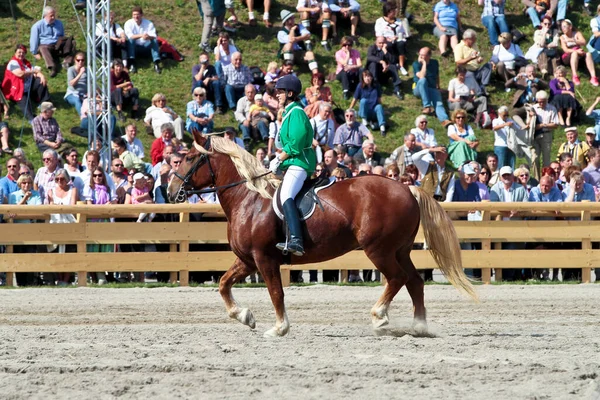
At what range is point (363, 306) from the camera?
13.2m

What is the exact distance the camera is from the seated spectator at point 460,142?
1955cm

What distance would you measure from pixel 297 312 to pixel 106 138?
7.50m

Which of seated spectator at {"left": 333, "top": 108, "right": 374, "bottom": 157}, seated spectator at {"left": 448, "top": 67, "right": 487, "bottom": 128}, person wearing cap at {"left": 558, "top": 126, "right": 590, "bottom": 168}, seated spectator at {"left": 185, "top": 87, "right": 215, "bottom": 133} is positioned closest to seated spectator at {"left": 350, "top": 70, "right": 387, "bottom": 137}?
seated spectator at {"left": 448, "top": 67, "right": 487, "bottom": 128}

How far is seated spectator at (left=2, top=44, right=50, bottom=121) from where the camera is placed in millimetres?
19781

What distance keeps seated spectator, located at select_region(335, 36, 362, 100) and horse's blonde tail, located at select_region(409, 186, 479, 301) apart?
35.9 feet

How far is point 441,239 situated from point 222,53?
35.9 ft

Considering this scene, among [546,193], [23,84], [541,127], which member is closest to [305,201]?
[546,193]

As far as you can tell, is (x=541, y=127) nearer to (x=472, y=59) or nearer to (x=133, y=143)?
(x=472, y=59)

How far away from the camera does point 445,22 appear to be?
23.5 metres

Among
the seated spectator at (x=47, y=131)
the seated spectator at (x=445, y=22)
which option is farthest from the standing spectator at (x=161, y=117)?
the seated spectator at (x=445, y=22)

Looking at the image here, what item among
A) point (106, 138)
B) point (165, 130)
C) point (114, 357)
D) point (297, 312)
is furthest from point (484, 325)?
point (106, 138)

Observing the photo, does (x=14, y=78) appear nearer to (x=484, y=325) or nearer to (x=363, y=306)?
(x=363, y=306)

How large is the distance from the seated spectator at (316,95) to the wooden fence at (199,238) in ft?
12.0

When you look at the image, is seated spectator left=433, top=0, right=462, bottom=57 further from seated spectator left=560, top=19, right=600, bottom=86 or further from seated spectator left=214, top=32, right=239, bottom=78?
seated spectator left=214, top=32, right=239, bottom=78
